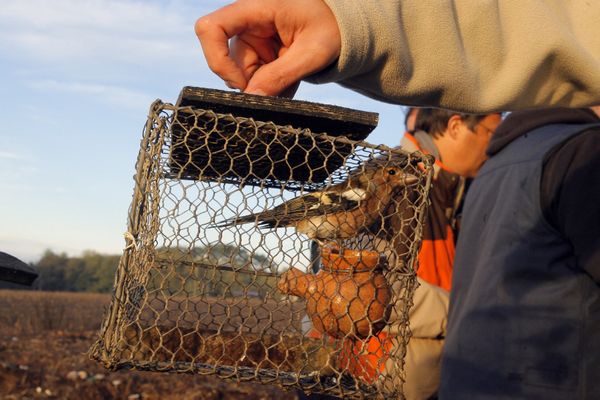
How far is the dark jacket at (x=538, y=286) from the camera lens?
214cm

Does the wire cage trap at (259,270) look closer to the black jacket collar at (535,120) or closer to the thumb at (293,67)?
the thumb at (293,67)

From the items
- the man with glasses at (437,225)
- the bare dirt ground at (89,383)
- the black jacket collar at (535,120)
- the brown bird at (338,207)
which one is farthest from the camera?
the bare dirt ground at (89,383)

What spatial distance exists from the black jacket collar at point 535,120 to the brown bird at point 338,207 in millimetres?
939

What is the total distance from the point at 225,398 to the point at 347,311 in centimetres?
641

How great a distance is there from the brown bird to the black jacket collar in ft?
3.08

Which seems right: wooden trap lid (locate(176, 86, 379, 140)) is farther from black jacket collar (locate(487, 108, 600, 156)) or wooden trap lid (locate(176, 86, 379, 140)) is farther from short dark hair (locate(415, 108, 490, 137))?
short dark hair (locate(415, 108, 490, 137))

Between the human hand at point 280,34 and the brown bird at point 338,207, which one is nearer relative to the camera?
the human hand at point 280,34

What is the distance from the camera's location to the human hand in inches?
55.0

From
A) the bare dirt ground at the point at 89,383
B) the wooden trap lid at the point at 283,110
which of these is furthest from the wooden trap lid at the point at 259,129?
the bare dirt ground at the point at 89,383

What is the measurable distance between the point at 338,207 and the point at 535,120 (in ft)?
3.97

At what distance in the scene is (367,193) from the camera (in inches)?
69.9

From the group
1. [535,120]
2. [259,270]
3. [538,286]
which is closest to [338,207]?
[259,270]

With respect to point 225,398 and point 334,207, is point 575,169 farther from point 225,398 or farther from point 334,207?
point 225,398

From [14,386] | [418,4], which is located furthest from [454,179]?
[14,386]
